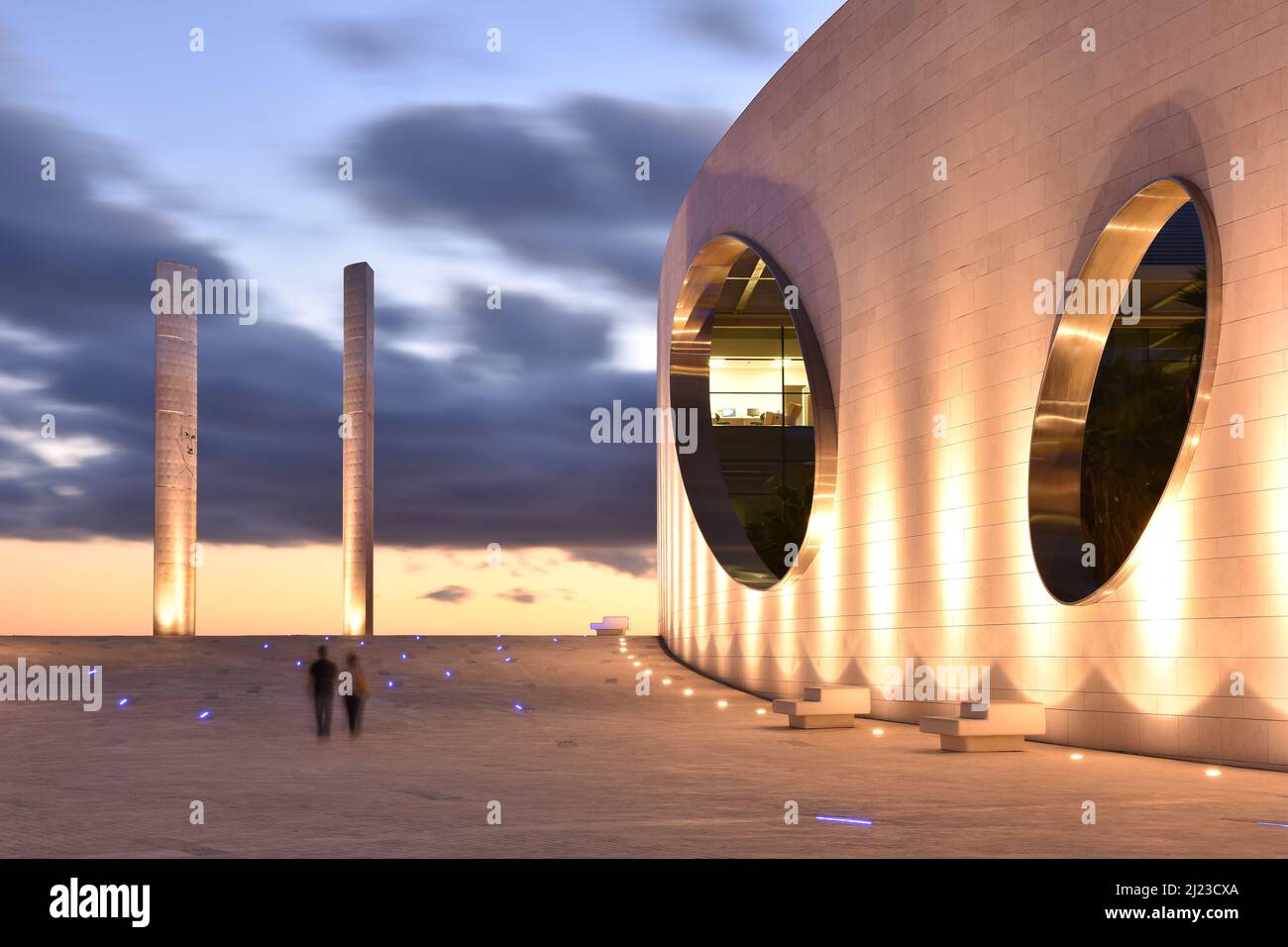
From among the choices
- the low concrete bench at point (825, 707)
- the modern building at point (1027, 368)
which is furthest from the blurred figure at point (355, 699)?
the modern building at point (1027, 368)

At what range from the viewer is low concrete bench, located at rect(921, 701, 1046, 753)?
15.6 metres

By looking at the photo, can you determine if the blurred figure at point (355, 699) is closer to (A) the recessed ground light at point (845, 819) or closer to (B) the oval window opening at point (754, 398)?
(A) the recessed ground light at point (845, 819)

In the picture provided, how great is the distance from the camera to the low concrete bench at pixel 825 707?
1917cm

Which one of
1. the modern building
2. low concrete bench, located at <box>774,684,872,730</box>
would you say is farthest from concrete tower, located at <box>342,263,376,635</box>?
low concrete bench, located at <box>774,684,872,730</box>

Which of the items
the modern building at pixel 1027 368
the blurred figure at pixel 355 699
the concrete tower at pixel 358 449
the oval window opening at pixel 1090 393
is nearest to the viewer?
the modern building at pixel 1027 368

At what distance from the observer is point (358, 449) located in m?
42.7

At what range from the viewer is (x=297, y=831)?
928 cm

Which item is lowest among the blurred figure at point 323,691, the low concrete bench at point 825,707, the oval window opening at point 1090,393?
the low concrete bench at point 825,707

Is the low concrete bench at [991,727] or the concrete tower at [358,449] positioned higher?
the concrete tower at [358,449]

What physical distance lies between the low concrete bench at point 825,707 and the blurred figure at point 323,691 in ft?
19.6

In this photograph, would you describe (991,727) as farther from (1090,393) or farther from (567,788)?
(567,788)

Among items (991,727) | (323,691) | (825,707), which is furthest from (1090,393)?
(323,691)
